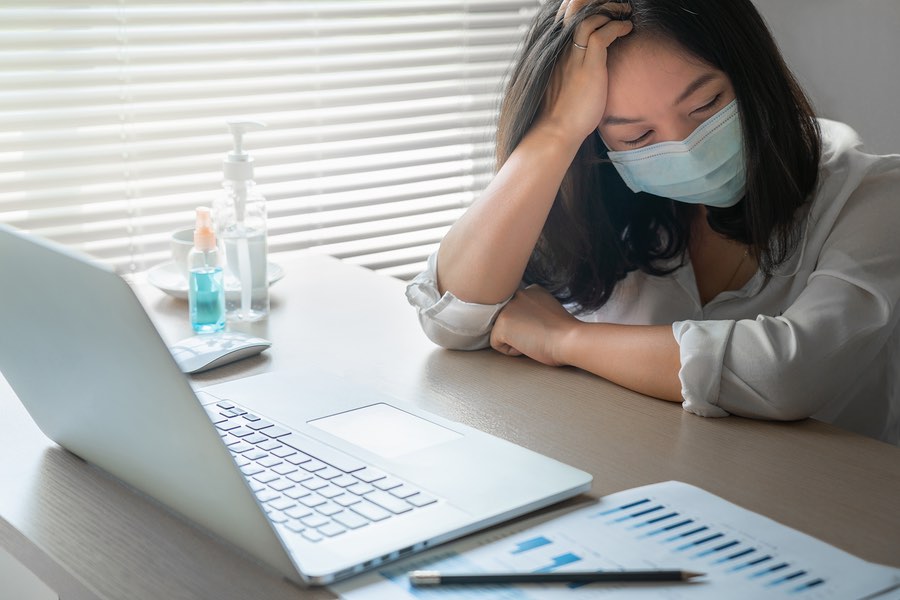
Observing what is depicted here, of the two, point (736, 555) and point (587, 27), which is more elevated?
point (587, 27)

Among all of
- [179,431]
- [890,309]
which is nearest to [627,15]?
[890,309]

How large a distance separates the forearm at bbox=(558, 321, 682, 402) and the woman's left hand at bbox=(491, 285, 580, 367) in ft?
0.05

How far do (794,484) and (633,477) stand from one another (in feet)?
0.45

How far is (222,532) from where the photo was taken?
2.48 feet

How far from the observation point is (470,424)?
40.2 inches

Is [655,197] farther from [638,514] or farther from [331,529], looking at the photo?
[331,529]

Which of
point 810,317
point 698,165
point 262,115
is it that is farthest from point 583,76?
point 262,115

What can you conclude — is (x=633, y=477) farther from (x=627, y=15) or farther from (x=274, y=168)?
(x=274, y=168)

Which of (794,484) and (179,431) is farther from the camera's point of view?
(794,484)

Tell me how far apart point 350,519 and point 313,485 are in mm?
70

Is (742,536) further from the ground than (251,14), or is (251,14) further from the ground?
(251,14)

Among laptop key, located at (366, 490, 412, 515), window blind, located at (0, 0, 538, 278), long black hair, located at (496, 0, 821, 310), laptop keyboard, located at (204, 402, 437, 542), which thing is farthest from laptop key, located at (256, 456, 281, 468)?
window blind, located at (0, 0, 538, 278)

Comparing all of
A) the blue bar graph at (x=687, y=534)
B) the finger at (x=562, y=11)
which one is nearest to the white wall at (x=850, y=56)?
the finger at (x=562, y=11)

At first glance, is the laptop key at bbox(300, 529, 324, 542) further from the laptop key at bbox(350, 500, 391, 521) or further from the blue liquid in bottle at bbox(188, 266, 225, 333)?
the blue liquid in bottle at bbox(188, 266, 225, 333)
